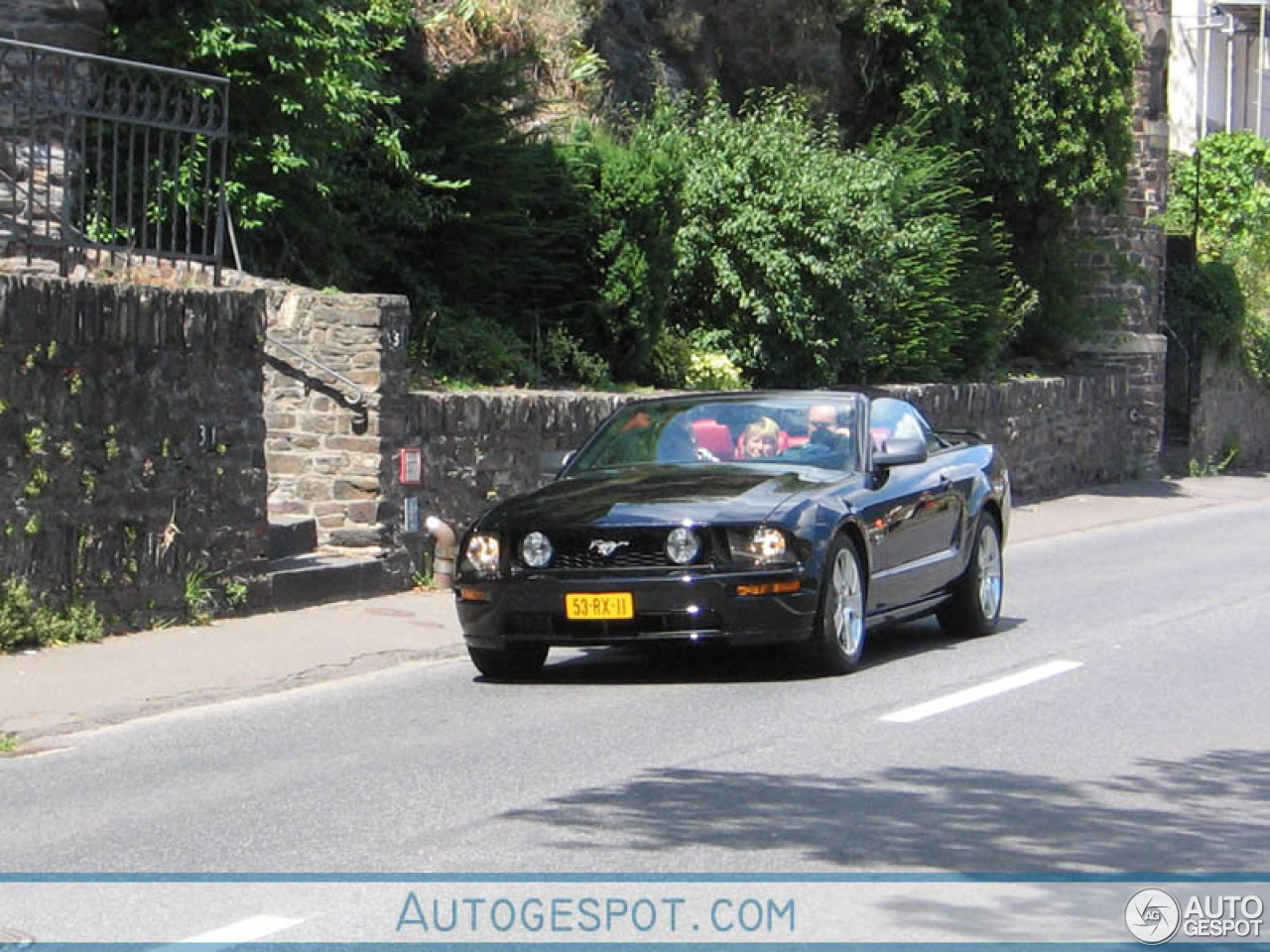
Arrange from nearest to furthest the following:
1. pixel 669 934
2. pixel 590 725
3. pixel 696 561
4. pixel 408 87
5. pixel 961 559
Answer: pixel 669 934 < pixel 590 725 < pixel 696 561 < pixel 961 559 < pixel 408 87

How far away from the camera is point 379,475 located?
49.2ft

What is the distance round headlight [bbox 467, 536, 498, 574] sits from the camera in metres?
11.0

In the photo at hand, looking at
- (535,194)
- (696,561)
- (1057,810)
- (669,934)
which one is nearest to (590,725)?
(696,561)

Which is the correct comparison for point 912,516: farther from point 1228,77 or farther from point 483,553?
point 1228,77

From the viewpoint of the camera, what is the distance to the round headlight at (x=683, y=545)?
34.8 ft

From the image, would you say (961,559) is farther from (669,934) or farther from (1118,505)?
(1118,505)

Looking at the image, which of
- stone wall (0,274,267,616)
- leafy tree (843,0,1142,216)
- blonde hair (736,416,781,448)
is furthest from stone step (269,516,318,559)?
leafy tree (843,0,1142,216)

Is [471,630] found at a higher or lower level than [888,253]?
lower

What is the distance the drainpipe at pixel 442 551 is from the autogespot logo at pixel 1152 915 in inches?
349

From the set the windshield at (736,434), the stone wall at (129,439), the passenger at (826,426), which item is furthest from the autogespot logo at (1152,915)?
the stone wall at (129,439)

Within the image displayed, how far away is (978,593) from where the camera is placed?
13148 mm

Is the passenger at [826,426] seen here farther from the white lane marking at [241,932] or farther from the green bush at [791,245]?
the green bush at [791,245]

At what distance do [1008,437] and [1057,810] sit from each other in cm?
1923
